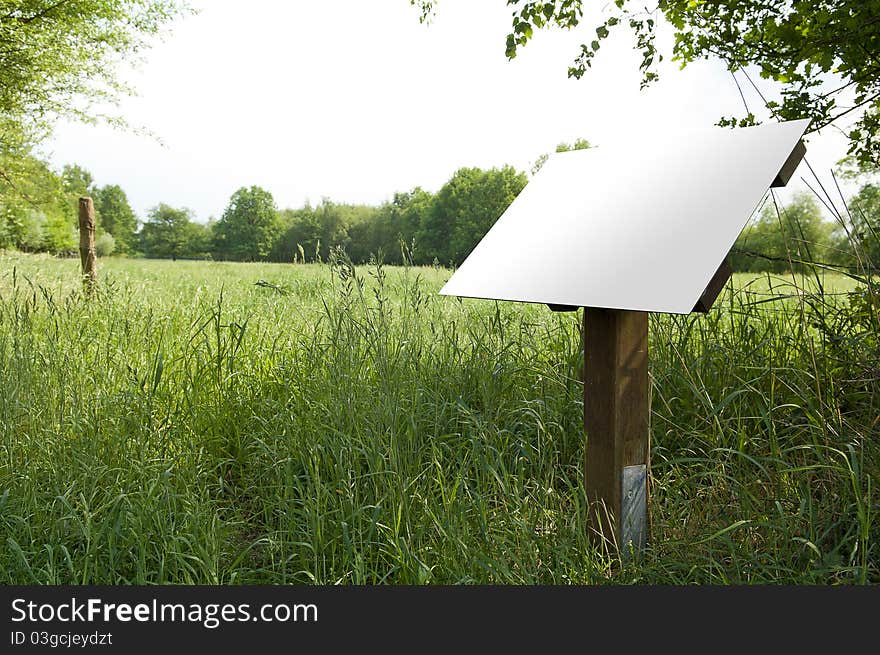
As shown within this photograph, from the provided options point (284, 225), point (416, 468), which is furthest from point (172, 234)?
point (416, 468)

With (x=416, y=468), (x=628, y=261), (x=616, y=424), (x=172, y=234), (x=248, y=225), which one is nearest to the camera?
(x=628, y=261)

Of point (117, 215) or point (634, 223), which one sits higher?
point (117, 215)

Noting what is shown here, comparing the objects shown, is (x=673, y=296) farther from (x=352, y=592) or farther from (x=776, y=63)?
(x=776, y=63)

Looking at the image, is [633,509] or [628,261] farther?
[633,509]

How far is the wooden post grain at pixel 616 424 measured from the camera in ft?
7.26

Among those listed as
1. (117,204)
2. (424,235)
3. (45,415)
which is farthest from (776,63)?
(117,204)

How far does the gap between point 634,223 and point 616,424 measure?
26.8 inches

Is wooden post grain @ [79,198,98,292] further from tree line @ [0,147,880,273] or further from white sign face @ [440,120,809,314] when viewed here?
tree line @ [0,147,880,273]

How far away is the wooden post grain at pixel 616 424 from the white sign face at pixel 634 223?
0.22m

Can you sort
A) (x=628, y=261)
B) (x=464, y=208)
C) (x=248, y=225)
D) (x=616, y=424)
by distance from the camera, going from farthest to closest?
1. (x=248, y=225)
2. (x=464, y=208)
3. (x=616, y=424)
4. (x=628, y=261)

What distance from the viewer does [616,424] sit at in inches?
86.9

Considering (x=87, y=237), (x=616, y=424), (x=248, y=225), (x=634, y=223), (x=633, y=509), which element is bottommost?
(x=633, y=509)

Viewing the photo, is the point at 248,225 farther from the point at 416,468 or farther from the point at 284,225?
the point at 416,468

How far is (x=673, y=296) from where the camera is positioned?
1.83 metres
